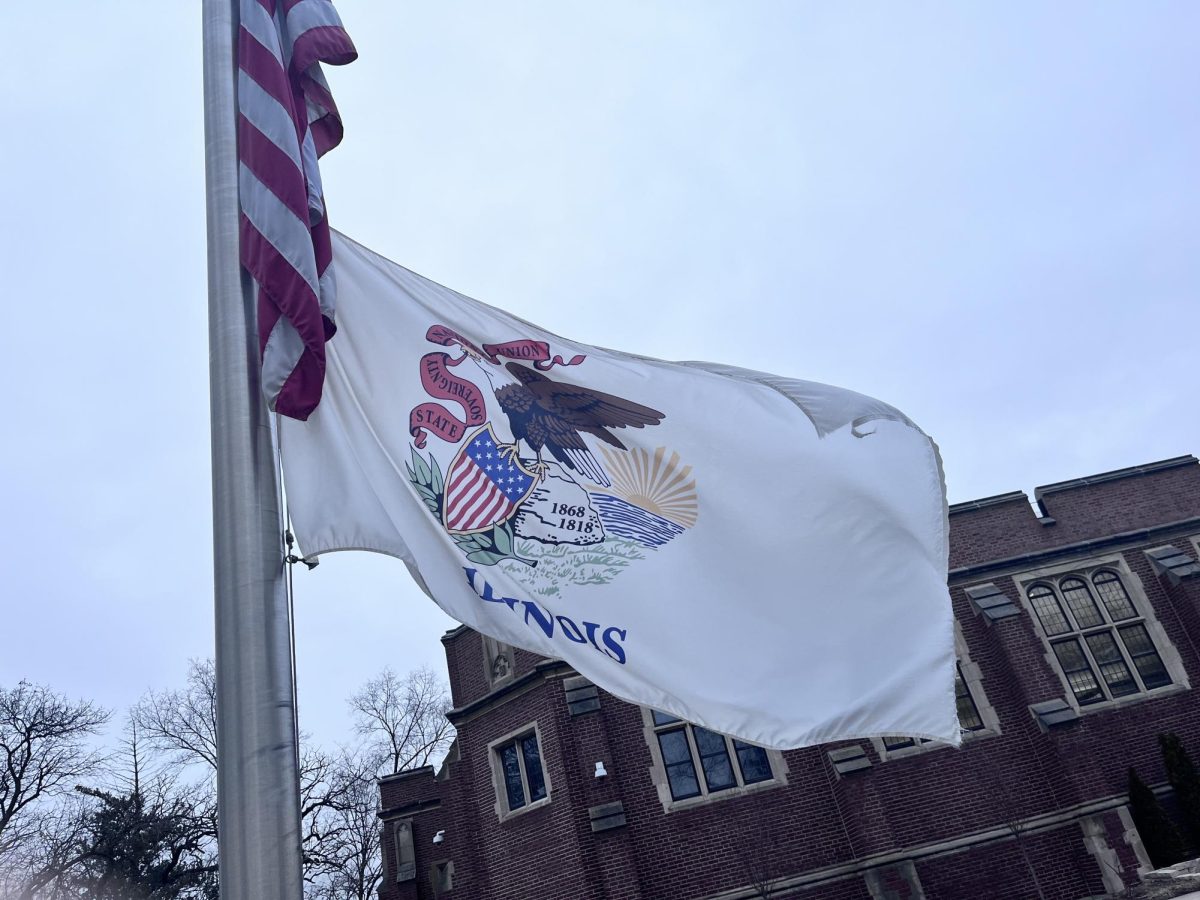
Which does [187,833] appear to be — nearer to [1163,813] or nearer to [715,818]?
[715,818]

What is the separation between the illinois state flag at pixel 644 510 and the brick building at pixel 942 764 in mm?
14054

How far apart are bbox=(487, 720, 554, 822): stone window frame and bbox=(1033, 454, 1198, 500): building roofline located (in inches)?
514

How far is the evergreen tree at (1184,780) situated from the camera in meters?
16.9

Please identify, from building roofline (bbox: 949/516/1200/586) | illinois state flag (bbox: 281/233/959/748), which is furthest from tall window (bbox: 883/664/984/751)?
illinois state flag (bbox: 281/233/959/748)

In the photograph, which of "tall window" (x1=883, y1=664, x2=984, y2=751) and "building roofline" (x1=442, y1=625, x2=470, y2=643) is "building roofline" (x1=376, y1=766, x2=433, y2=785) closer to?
"building roofline" (x1=442, y1=625, x2=470, y2=643)

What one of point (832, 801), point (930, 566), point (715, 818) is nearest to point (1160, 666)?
point (832, 801)

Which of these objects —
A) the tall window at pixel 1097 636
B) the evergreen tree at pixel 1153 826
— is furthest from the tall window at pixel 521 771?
the evergreen tree at pixel 1153 826

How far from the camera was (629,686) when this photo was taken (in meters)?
4.00

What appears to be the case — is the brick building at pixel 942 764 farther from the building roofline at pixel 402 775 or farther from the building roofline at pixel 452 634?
the building roofline at pixel 402 775

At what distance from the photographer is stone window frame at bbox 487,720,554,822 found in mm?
18234

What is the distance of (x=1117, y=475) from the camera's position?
844 inches

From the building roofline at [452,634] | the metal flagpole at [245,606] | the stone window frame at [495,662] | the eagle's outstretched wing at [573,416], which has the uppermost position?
the building roofline at [452,634]

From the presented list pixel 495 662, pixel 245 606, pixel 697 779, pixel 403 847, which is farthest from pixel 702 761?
pixel 245 606

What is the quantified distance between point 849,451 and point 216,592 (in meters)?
3.14
